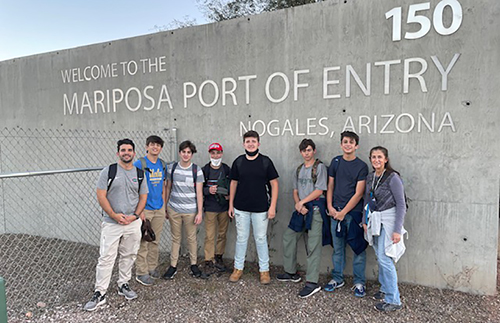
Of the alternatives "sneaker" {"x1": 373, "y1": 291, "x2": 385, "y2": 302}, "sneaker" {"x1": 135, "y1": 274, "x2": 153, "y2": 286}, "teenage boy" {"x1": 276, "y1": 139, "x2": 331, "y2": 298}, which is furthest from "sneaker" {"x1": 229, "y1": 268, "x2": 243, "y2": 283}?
"sneaker" {"x1": 373, "y1": 291, "x2": 385, "y2": 302}

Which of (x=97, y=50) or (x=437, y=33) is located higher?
(x=97, y=50)

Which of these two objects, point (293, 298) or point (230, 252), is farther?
point (230, 252)

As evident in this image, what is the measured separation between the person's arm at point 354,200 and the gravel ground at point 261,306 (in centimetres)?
89

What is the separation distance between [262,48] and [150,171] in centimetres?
208

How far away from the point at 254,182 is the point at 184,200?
0.90 meters

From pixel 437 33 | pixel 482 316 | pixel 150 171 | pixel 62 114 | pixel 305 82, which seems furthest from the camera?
pixel 62 114

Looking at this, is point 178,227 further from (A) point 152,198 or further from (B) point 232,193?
(B) point 232,193

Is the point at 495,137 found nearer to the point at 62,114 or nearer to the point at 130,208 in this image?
the point at 130,208

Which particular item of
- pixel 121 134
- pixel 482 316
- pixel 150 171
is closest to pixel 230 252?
pixel 150 171

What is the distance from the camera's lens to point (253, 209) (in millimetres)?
3943

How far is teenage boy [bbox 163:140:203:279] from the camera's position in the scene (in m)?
4.18

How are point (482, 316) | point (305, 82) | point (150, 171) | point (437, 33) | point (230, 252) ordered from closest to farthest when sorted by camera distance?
point (482, 316)
point (437, 33)
point (150, 171)
point (305, 82)
point (230, 252)

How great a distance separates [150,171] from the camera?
3.97m

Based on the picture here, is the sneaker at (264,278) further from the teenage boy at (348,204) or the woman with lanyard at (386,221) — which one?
the woman with lanyard at (386,221)
